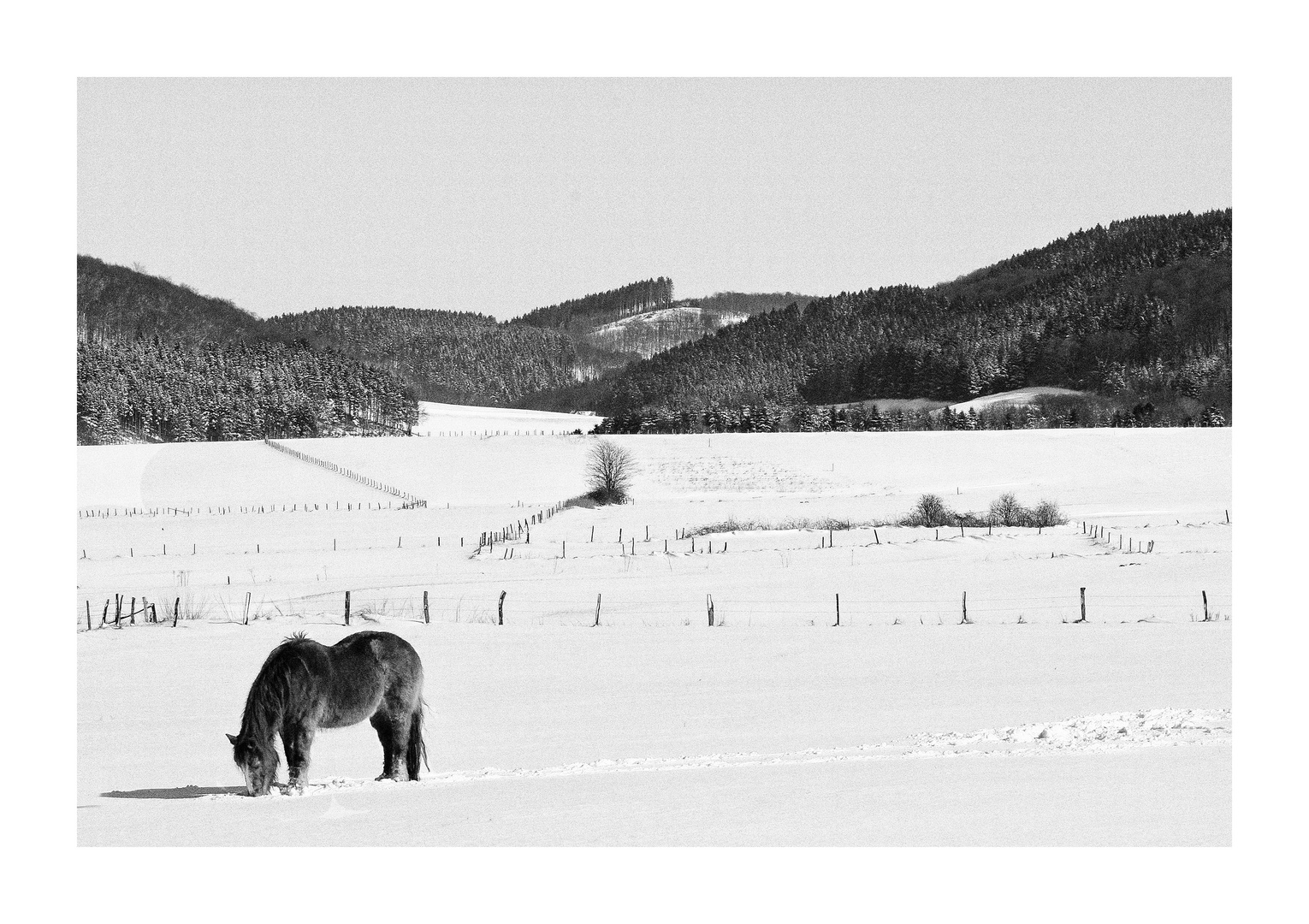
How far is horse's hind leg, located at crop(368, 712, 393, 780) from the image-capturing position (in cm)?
1168

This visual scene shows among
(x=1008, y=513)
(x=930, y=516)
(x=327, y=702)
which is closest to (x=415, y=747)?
(x=327, y=702)

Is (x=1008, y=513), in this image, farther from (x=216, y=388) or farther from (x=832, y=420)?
(x=216, y=388)

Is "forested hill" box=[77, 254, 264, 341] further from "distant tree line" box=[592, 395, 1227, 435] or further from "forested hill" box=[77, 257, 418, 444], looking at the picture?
"distant tree line" box=[592, 395, 1227, 435]

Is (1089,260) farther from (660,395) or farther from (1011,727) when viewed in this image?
A: (1011,727)

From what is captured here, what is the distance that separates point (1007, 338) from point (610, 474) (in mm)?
99568

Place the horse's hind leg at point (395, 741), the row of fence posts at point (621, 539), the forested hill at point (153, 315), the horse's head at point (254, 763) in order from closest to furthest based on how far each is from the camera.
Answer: the horse's head at point (254, 763), the horse's hind leg at point (395, 741), the row of fence posts at point (621, 539), the forested hill at point (153, 315)

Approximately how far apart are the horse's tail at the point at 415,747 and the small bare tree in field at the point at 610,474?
49474 mm

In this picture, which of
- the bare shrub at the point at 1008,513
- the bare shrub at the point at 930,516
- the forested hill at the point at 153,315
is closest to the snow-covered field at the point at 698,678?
the bare shrub at the point at 930,516

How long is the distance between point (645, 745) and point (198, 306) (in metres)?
202

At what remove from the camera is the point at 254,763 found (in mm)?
10633

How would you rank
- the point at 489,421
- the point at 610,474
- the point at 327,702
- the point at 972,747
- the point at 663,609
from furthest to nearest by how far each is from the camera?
1. the point at 489,421
2. the point at 610,474
3. the point at 663,609
4. the point at 972,747
5. the point at 327,702

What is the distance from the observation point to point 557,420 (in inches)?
5925

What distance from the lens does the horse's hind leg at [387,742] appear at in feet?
38.3

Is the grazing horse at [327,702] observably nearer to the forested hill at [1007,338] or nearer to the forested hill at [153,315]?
the forested hill at [1007,338]
